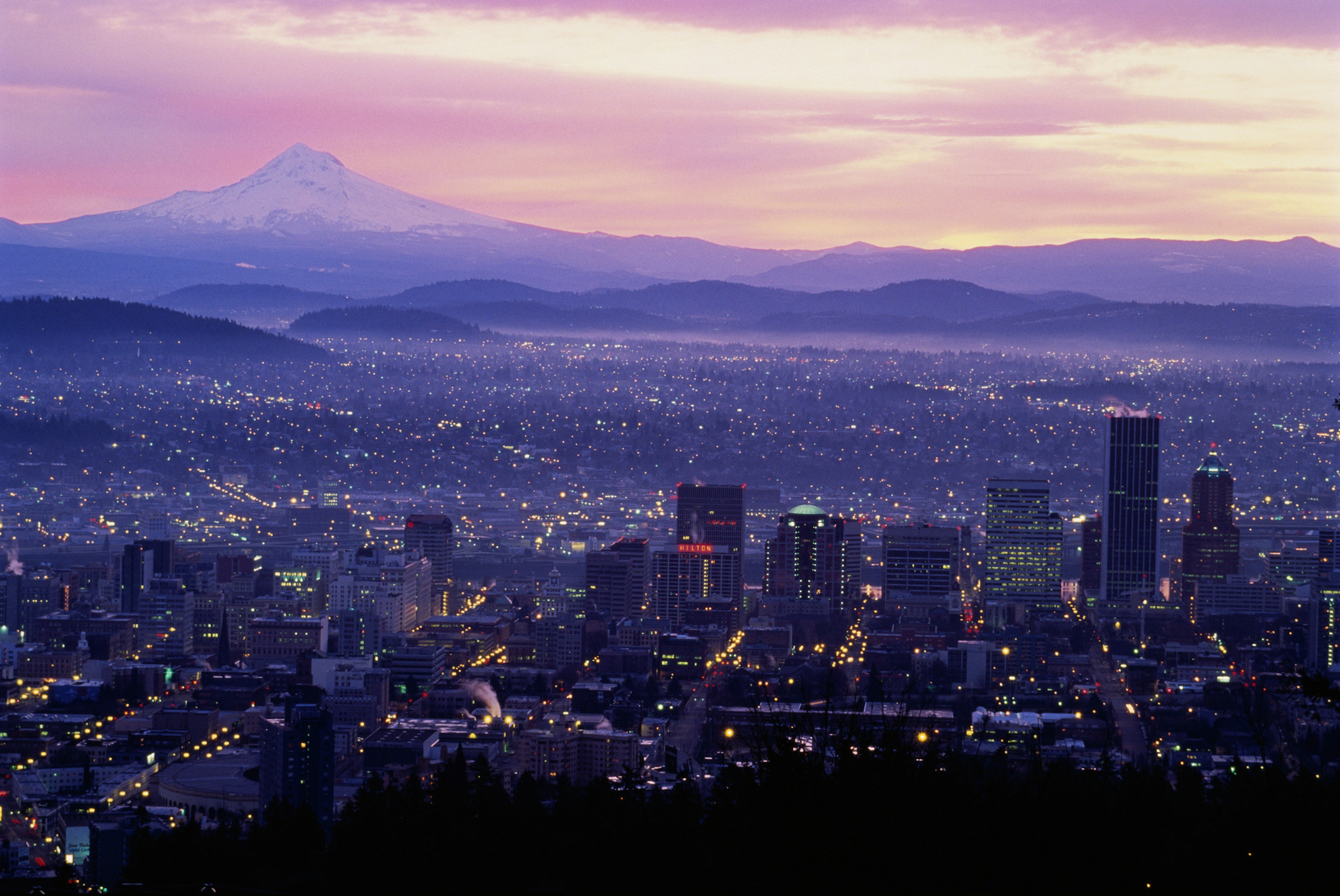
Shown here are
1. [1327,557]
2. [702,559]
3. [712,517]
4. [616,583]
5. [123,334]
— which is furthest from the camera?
[123,334]

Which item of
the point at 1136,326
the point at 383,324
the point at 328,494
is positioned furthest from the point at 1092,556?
the point at 383,324

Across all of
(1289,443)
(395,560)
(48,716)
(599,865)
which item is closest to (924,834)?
(599,865)

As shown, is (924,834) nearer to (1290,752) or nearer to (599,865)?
(599,865)

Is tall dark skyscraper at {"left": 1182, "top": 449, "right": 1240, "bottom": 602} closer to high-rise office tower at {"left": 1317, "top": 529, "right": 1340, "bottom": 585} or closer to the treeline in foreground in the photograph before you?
high-rise office tower at {"left": 1317, "top": 529, "right": 1340, "bottom": 585}

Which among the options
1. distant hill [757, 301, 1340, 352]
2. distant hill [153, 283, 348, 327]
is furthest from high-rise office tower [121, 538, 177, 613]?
distant hill [757, 301, 1340, 352]

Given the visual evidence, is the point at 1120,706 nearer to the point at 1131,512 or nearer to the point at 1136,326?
the point at 1131,512

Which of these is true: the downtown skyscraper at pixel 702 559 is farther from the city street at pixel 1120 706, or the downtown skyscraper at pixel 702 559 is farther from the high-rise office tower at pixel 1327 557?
the high-rise office tower at pixel 1327 557
